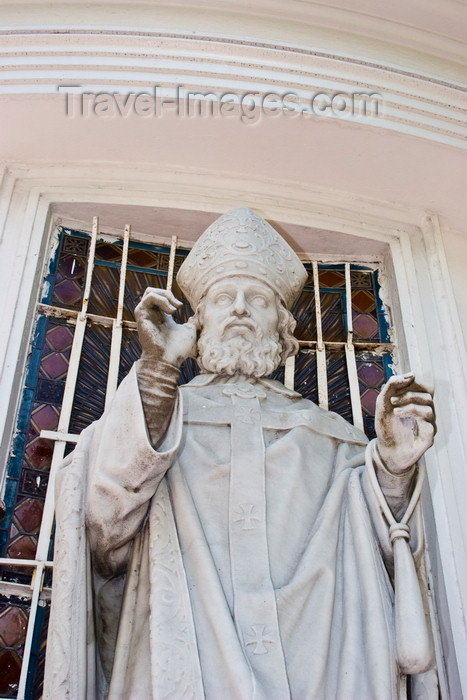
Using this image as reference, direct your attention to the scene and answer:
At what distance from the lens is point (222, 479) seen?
3.08 meters

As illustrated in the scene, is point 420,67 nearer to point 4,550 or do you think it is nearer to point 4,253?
point 4,253

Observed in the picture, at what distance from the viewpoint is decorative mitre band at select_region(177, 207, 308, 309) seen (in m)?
3.84

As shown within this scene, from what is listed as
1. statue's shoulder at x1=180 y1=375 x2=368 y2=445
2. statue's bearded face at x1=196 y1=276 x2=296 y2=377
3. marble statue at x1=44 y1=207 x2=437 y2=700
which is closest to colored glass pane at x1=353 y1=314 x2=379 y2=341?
statue's bearded face at x1=196 y1=276 x2=296 y2=377

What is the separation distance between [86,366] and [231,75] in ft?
5.31

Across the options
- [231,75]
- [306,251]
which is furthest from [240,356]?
[231,75]

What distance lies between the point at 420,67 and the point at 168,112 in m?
1.30

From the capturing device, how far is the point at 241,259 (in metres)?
3.83

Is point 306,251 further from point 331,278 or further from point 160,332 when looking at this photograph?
point 160,332

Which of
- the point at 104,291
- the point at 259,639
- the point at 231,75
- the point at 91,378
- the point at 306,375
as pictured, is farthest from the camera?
the point at 231,75

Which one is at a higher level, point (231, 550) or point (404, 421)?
point (404, 421)

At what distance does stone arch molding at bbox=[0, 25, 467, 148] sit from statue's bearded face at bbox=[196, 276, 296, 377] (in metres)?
1.49

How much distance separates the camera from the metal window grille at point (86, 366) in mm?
3758

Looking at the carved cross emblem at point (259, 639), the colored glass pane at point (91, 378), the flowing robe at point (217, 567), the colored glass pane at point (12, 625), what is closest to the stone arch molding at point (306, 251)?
the colored glass pane at point (91, 378)

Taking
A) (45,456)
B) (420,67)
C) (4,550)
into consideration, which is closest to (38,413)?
(45,456)
